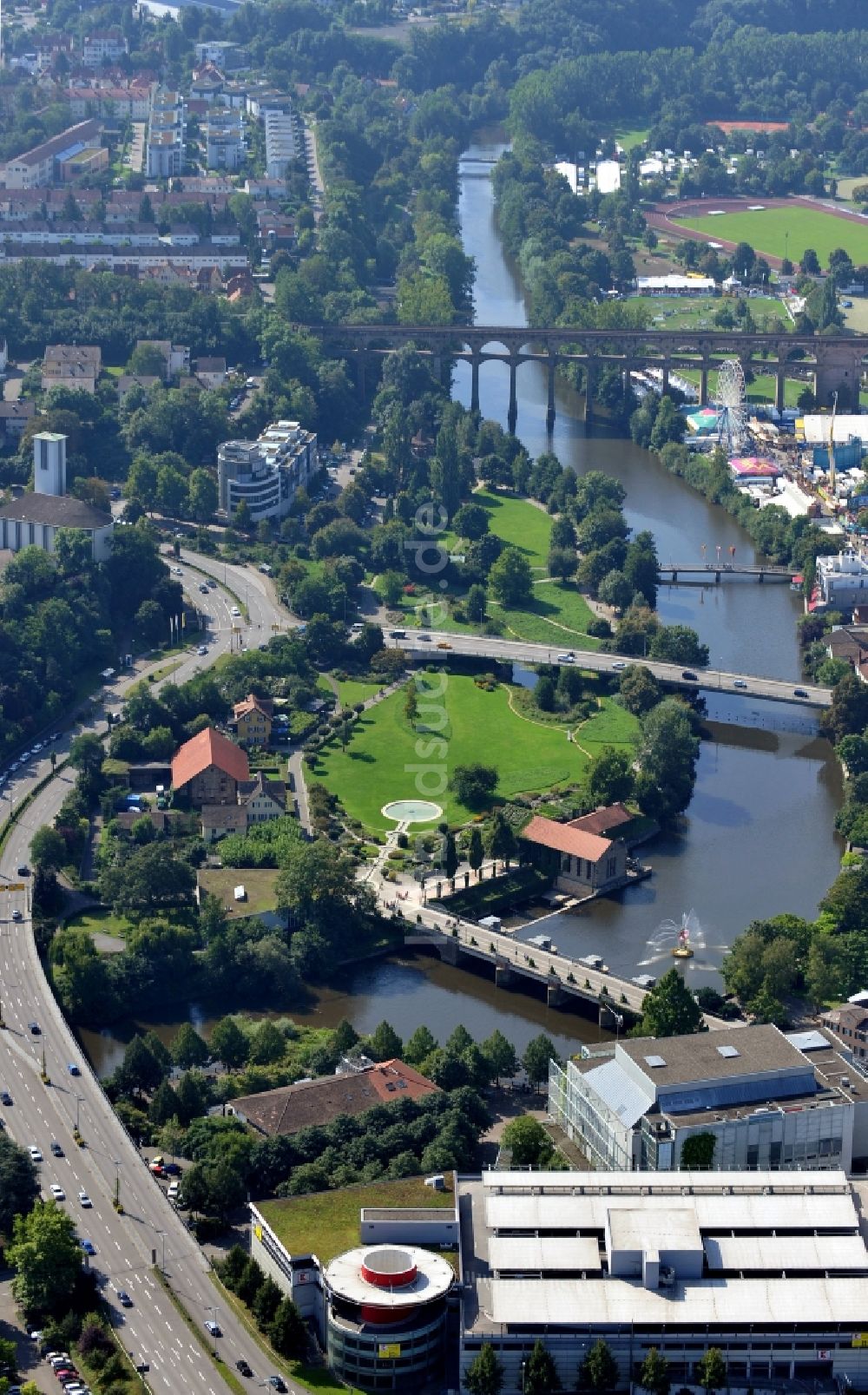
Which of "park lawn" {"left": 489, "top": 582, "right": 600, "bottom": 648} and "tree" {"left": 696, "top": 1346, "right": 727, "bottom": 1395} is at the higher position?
"tree" {"left": 696, "top": 1346, "right": 727, "bottom": 1395}

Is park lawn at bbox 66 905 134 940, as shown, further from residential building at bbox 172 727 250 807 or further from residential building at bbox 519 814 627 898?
residential building at bbox 519 814 627 898

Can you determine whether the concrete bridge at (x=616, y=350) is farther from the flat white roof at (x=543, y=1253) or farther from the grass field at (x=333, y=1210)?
the flat white roof at (x=543, y=1253)

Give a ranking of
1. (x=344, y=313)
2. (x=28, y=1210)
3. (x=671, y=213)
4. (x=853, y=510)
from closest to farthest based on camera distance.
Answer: (x=28, y=1210), (x=853, y=510), (x=344, y=313), (x=671, y=213)

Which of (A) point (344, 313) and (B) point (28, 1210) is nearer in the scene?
(B) point (28, 1210)

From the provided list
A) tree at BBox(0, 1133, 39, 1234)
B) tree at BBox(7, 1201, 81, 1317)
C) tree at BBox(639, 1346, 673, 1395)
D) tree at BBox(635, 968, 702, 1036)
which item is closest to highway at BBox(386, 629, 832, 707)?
tree at BBox(635, 968, 702, 1036)

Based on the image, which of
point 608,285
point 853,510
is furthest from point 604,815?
point 608,285

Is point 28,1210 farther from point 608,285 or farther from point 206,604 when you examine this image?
point 608,285
